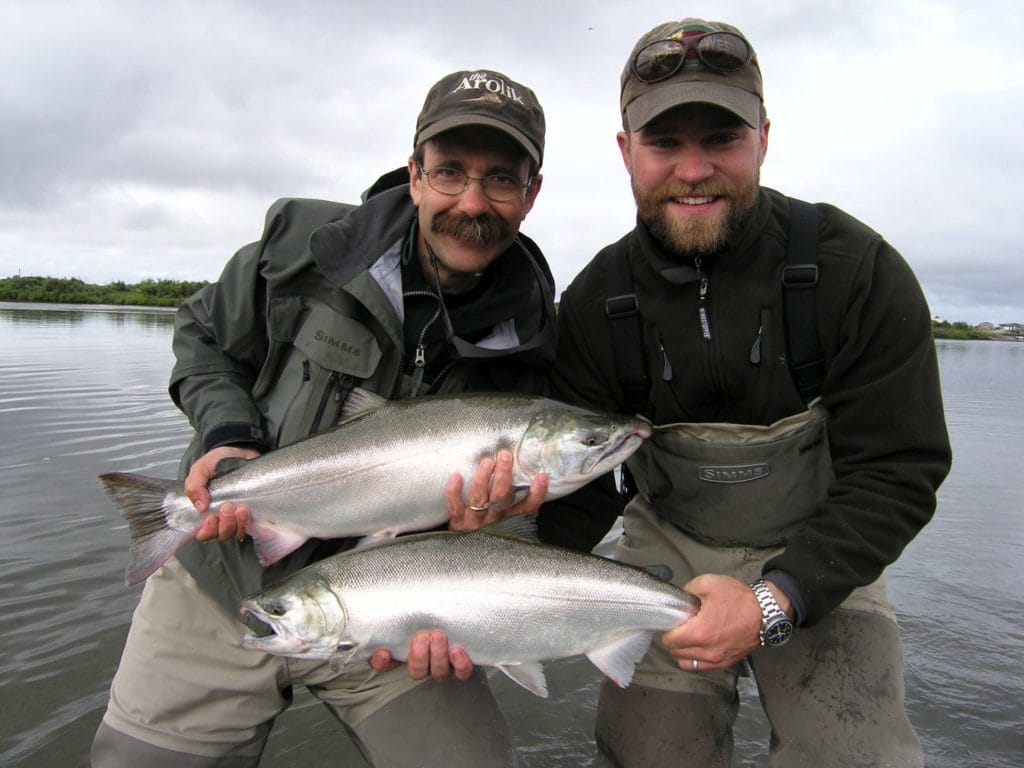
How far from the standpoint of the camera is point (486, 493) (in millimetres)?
3088

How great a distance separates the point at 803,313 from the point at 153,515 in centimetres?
304

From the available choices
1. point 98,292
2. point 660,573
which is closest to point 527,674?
point 660,573

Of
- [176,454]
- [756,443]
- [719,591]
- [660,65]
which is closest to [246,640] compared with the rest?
[719,591]

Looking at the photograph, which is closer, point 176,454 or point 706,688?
point 706,688

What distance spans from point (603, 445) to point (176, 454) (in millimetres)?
7661

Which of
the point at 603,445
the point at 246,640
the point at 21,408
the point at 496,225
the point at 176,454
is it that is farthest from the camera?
the point at 21,408

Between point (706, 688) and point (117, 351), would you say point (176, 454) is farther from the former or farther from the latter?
point (117, 351)

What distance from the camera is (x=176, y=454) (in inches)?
360

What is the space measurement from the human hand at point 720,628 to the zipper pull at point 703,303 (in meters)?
1.19

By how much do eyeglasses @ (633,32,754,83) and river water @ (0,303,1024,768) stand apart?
367 cm

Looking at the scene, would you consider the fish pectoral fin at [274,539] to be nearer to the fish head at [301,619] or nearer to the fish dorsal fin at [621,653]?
the fish head at [301,619]

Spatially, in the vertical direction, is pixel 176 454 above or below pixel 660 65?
below

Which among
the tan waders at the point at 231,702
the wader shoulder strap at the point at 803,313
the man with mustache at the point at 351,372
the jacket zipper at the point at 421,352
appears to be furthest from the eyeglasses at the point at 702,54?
the tan waders at the point at 231,702

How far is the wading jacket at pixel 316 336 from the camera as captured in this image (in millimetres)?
3297
